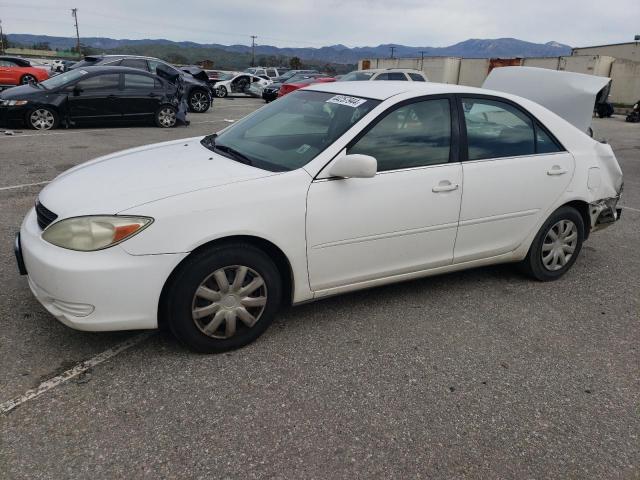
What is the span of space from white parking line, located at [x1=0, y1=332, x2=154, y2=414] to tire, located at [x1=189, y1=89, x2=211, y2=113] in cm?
1446

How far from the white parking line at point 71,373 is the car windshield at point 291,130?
1.31m

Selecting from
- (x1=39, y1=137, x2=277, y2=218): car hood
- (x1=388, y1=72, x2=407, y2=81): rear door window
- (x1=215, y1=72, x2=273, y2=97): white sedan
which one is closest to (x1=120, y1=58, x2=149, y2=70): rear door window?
(x1=388, y1=72, x2=407, y2=81): rear door window

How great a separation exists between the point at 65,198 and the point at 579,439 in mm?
3008

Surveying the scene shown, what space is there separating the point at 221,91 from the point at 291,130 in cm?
2332

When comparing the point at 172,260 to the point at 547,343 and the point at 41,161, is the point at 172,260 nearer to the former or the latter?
the point at 547,343

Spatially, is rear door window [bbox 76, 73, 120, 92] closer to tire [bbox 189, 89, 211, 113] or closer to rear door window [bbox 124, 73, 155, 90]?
rear door window [bbox 124, 73, 155, 90]

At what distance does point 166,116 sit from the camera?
42.4 feet

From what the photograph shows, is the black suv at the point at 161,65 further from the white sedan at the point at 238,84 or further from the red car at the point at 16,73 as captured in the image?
the white sedan at the point at 238,84

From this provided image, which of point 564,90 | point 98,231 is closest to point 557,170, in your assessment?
point 564,90

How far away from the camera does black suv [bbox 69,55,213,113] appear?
14648mm

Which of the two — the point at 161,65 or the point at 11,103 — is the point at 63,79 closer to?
the point at 11,103

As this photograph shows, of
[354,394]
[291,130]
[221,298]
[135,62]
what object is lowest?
[354,394]

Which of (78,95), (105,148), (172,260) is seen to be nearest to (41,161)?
(105,148)

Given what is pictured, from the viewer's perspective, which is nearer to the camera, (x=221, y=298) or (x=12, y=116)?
(x=221, y=298)
